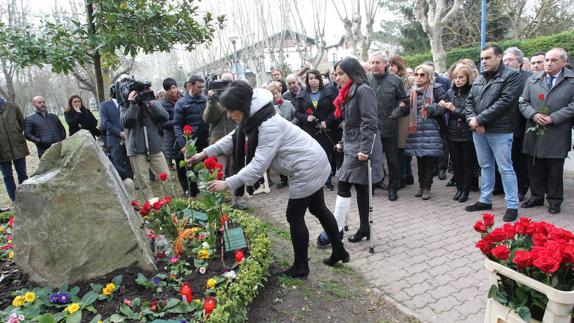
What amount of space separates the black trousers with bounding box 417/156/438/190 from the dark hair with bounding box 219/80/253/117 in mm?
3722

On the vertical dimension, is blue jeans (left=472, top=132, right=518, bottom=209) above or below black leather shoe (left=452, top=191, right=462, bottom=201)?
above

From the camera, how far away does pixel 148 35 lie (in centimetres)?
520

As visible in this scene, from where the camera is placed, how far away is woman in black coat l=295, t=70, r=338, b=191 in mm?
6520

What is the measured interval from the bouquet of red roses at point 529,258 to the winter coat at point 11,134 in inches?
296

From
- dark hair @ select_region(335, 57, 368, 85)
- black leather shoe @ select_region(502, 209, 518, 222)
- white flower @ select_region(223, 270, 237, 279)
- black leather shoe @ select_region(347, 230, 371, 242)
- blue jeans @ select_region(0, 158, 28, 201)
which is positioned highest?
dark hair @ select_region(335, 57, 368, 85)

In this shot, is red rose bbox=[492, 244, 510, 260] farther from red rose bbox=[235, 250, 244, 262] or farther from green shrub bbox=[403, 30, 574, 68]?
green shrub bbox=[403, 30, 574, 68]

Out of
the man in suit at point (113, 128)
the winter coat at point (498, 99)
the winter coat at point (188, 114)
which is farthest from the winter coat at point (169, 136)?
the winter coat at point (498, 99)

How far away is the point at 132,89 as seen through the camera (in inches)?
210

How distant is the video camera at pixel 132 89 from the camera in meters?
5.33

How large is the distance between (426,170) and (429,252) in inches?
81.5

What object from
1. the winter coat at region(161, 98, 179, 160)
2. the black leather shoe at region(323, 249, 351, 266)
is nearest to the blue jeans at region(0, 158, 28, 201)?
the winter coat at region(161, 98, 179, 160)

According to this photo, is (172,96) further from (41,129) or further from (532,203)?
(532,203)

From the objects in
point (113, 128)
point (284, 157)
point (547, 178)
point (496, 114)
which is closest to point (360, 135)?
point (284, 157)

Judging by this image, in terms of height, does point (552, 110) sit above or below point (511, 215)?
above
